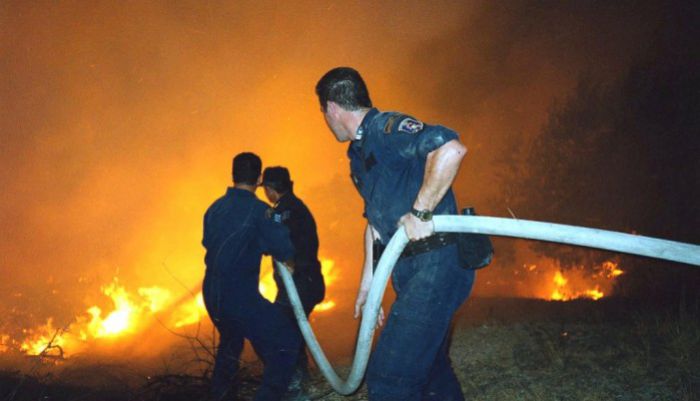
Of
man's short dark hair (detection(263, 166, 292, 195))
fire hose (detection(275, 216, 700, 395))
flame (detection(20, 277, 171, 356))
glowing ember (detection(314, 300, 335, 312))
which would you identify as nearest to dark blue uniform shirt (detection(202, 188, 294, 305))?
man's short dark hair (detection(263, 166, 292, 195))

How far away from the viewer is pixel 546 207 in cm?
1648

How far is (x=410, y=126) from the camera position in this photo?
2211mm

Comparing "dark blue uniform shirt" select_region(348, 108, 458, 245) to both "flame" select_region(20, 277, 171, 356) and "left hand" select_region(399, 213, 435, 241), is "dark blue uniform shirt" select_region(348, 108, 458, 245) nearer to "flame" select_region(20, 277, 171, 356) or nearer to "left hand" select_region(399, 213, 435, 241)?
"left hand" select_region(399, 213, 435, 241)

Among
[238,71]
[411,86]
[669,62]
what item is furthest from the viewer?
[411,86]

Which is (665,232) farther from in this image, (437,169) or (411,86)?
(411,86)

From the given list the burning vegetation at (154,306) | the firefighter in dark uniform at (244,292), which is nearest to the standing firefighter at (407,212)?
the firefighter in dark uniform at (244,292)

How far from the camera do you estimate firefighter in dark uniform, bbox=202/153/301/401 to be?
134 inches

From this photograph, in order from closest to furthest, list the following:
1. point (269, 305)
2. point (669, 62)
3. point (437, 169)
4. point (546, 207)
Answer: point (437, 169) → point (269, 305) → point (669, 62) → point (546, 207)

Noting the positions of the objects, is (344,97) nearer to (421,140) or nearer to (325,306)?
(421,140)

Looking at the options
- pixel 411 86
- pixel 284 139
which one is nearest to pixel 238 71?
pixel 284 139

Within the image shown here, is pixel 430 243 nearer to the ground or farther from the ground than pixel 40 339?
nearer to the ground

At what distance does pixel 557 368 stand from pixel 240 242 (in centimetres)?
322

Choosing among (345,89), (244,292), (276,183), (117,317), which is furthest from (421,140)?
(117,317)

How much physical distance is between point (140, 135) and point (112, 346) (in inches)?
507
